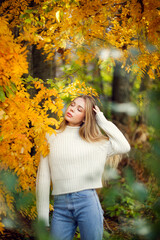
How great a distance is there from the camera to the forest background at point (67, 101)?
58cm

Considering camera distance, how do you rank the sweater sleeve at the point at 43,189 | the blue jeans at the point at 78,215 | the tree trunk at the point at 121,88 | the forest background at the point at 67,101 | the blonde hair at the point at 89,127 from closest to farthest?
the forest background at the point at 67,101 < the blue jeans at the point at 78,215 < the sweater sleeve at the point at 43,189 < the blonde hair at the point at 89,127 < the tree trunk at the point at 121,88

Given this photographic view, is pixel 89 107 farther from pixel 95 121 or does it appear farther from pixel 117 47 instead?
pixel 117 47

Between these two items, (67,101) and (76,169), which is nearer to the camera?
(76,169)

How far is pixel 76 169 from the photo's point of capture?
2.04 m

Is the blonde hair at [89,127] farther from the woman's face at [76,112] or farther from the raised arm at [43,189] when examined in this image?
the raised arm at [43,189]

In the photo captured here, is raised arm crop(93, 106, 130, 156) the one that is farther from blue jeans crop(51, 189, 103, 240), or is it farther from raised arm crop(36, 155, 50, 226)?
raised arm crop(36, 155, 50, 226)

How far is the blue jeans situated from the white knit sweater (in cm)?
7

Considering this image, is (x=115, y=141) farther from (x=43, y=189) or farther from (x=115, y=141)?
(x=43, y=189)

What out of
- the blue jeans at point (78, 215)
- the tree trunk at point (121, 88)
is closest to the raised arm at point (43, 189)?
the blue jeans at point (78, 215)

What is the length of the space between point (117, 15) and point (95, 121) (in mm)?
1966

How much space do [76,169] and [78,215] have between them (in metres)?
0.36

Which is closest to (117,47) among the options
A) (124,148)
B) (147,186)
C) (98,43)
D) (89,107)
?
(98,43)

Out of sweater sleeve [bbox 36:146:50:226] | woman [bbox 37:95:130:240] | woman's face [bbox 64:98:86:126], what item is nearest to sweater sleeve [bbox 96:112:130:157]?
woman [bbox 37:95:130:240]

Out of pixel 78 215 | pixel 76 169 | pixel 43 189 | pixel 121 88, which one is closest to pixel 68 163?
pixel 76 169
